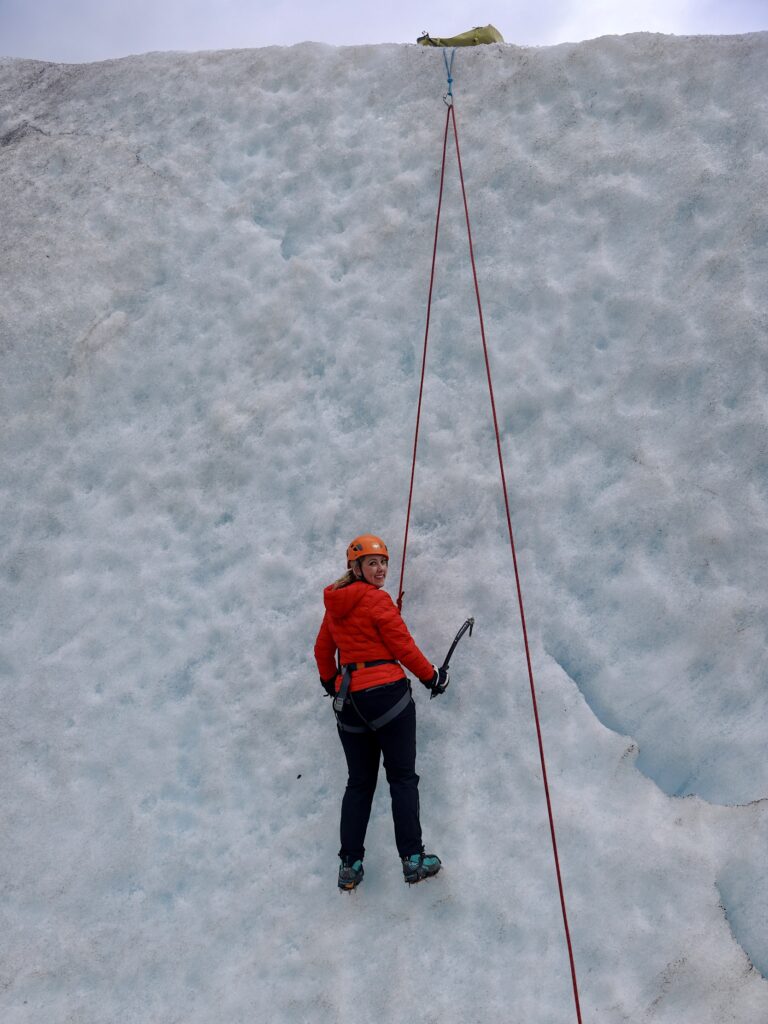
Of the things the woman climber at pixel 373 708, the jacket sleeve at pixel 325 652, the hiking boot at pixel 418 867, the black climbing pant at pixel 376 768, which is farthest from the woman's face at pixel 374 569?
the hiking boot at pixel 418 867

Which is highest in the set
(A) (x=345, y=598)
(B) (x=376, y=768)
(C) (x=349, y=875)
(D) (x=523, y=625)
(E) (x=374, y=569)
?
(E) (x=374, y=569)

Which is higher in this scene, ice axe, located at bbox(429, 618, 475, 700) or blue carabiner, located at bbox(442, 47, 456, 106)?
blue carabiner, located at bbox(442, 47, 456, 106)

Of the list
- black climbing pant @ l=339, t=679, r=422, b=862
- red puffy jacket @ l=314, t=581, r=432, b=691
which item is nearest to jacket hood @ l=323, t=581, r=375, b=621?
red puffy jacket @ l=314, t=581, r=432, b=691

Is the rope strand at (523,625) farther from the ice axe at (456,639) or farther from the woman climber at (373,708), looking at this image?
the woman climber at (373,708)

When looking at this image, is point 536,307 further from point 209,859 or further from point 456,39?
point 209,859

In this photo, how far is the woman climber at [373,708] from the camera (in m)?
4.83

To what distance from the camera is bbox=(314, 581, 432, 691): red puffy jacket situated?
4.84 metres

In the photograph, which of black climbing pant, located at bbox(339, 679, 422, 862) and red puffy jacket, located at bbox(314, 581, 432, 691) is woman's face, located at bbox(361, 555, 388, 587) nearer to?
red puffy jacket, located at bbox(314, 581, 432, 691)

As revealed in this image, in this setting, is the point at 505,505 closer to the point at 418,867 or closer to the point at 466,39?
the point at 418,867

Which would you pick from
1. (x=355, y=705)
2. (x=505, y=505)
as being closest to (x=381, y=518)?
(x=505, y=505)

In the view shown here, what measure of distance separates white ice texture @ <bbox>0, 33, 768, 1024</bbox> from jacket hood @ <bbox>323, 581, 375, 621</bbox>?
3.07 ft

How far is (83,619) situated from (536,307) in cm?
396

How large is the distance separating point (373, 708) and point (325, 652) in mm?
487

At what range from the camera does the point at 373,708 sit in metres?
4.82
